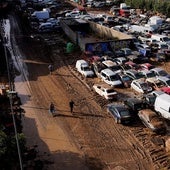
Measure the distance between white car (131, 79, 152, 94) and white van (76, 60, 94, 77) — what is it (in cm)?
547

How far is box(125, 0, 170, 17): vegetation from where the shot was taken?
2806 inches


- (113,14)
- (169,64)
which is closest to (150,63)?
(169,64)

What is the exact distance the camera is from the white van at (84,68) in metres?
39.7

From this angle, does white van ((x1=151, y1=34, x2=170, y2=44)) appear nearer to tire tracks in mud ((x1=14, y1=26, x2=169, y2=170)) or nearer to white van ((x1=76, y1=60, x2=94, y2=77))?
white van ((x1=76, y1=60, x2=94, y2=77))

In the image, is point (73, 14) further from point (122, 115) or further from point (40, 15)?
point (122, 115)

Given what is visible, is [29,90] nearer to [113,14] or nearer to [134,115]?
[134,115]

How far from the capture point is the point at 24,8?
7712 centimetres

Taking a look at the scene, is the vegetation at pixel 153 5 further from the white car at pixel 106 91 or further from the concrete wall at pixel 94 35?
the white car at pixel 106 91

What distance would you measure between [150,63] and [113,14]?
32.4 metres

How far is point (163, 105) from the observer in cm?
3017

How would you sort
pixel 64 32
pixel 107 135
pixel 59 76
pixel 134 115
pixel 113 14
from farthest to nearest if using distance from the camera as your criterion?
pixel 113 14, pixel 64 32, pixel 59 76, pixel 134 115, pixel 107 135

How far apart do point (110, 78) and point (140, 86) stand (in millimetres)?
3296

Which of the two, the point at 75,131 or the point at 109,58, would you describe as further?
the point at 109,58

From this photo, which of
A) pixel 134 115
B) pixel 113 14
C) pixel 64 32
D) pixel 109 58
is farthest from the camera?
pixel 113 14
